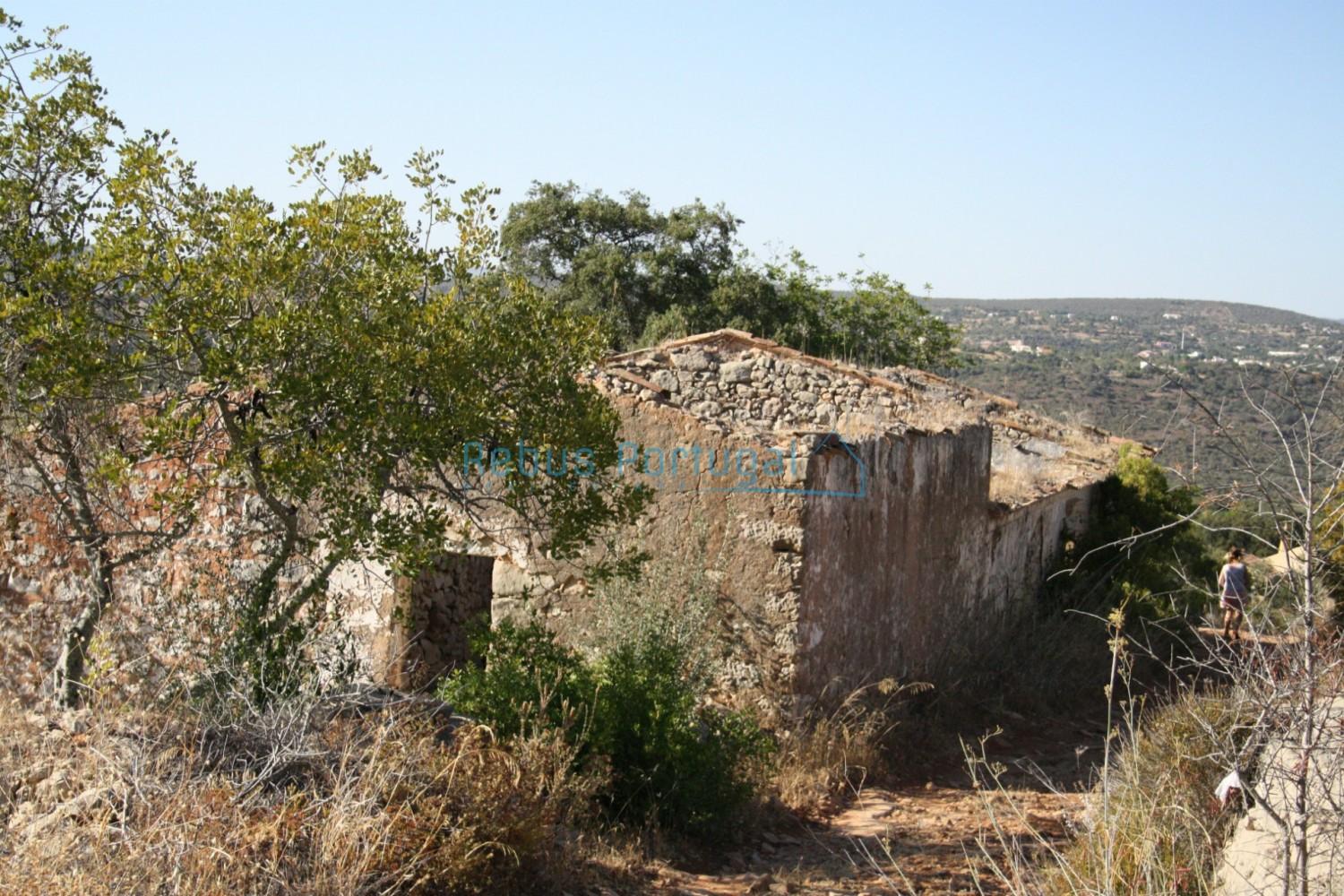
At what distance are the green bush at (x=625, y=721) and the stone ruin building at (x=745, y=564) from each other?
0.51 metres

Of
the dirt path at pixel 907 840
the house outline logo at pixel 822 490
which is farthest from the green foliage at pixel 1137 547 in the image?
the house outline logo at pixel 822 490

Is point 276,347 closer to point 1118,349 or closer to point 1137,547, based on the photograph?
point 1137,547

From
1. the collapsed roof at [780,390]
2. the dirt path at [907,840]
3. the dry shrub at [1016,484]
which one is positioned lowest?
the dirt path at [907,840]

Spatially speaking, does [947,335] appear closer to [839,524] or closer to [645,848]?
[839,524]

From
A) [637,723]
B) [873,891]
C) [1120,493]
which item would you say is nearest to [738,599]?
[637,723]

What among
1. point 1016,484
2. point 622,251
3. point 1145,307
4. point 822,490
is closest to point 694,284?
point 622,251

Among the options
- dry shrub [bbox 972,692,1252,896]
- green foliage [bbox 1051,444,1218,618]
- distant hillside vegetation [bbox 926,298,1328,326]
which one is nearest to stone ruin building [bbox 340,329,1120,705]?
green foliage [bbox 1051,444,1218,618]

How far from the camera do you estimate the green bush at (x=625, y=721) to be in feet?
20.8

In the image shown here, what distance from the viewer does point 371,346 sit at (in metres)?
5.61

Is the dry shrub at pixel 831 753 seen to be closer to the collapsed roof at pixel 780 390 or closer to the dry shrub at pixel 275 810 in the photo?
the dry shrub at pixel 275 810

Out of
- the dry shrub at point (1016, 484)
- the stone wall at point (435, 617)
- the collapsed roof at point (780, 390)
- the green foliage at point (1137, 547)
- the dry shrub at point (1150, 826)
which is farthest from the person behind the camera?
the green foliage at point (1137, 547)

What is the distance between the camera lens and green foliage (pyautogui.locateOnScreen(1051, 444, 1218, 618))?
13656 mm

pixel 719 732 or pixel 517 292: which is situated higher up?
pixel 517 292

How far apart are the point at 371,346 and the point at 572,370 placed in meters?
1.07
